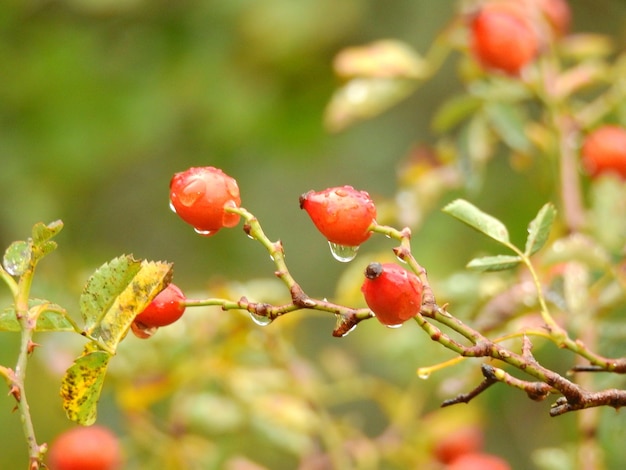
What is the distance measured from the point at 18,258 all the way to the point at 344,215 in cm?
24

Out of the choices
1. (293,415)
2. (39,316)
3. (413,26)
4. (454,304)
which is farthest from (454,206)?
(413,26)

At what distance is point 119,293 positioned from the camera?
72 centimetres

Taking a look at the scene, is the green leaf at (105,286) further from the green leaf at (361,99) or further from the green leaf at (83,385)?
the green leaf at (361,99)

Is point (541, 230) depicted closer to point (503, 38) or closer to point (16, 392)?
point (16, 392)

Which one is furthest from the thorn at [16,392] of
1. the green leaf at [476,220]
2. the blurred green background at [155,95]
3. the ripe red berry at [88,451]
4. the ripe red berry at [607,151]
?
the blurred green background at [155,95]

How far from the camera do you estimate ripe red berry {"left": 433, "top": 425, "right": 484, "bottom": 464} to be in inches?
60.2

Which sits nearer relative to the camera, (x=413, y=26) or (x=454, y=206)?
(x=454, y=206)

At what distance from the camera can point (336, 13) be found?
278 cm

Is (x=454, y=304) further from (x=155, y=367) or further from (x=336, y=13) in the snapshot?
(x=336, y=13)

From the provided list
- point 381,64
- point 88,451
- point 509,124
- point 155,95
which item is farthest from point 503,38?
point 155,95

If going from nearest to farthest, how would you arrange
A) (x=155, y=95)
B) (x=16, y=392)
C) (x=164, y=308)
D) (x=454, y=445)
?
(x=16, y=392)
(x=164, y=308)
(x=454, y=445)
(x=155, y=95)

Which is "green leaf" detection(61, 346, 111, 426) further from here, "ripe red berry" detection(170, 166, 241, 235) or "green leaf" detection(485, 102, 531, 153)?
"green leaf" detection(485, 102, 531, 153)

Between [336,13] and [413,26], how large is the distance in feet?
1.61

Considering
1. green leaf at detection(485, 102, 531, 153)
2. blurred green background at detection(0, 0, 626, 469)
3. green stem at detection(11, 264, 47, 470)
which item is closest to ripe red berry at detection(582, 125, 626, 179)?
green leaf at detection(485, 102, 531, 153)
